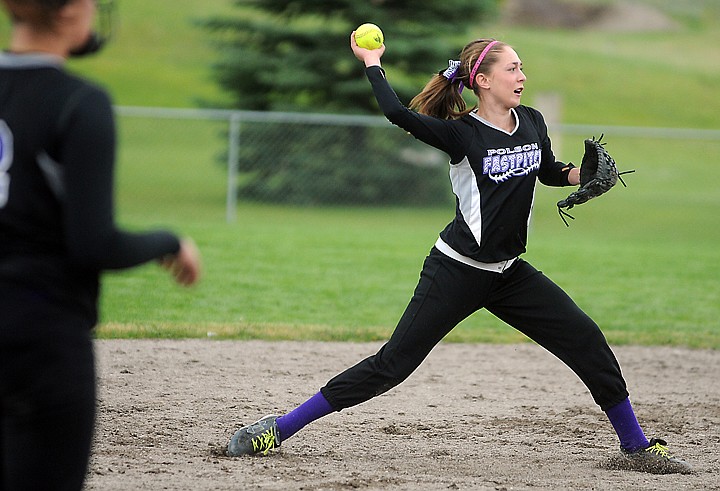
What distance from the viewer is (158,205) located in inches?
662

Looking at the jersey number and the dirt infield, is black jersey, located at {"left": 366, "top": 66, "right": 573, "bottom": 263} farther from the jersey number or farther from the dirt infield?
the jersey number

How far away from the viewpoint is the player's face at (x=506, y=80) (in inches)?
174

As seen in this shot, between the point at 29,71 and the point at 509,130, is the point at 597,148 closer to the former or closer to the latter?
the point at 509,130

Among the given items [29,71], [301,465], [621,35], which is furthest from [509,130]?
[621,35]

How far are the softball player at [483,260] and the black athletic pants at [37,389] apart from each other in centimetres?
211

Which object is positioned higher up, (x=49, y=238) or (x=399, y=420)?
(x=49, y=238)

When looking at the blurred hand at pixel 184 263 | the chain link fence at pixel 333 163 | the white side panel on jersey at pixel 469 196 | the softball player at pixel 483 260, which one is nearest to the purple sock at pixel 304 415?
the softball player at pixel 483 260

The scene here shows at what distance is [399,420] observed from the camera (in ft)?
18.0

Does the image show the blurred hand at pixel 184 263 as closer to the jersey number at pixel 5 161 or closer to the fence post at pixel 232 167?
the jersey number at pixel 5 161

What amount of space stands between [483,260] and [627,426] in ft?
3.46

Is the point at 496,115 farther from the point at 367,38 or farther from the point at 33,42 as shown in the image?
the point at 33,42

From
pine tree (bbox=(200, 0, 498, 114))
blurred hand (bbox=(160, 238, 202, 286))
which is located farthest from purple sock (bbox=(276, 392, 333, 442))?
pine tree (bbox=(200, 0, 498, 114))

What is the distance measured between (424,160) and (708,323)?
864 centimetres

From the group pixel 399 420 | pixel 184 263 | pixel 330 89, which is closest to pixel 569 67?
pixel 330 89
